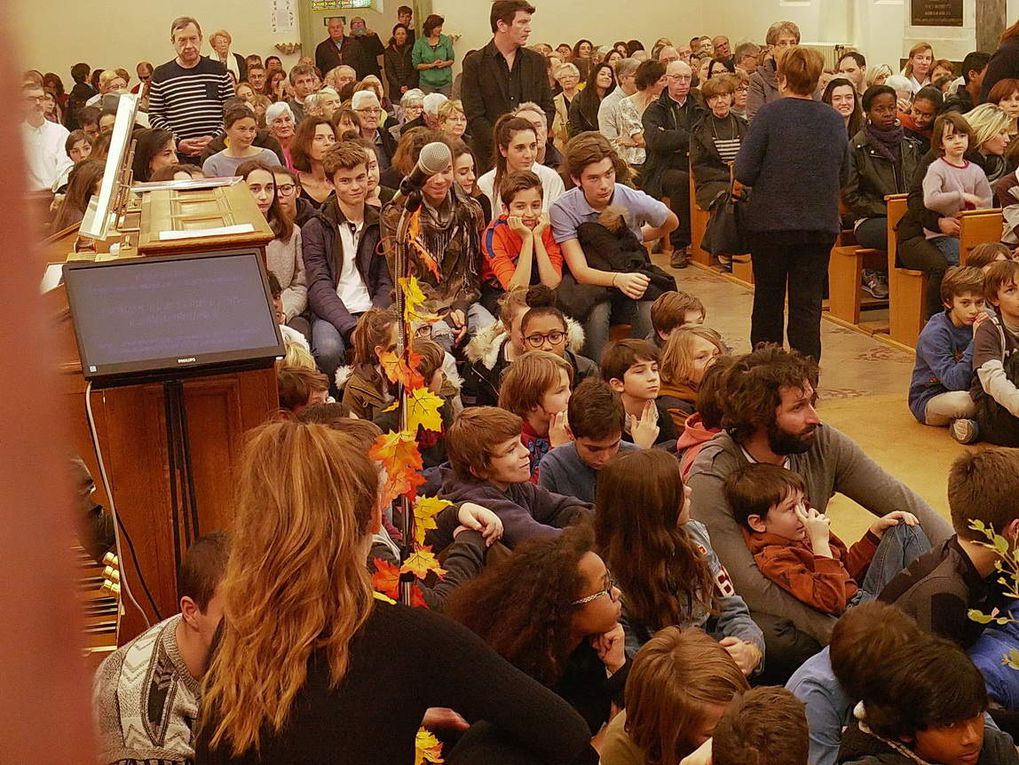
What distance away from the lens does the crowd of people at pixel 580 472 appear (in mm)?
1712

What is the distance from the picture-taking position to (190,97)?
8859 mm

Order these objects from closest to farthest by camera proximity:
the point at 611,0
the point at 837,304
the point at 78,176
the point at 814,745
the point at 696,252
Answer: the point at 814,745
the point at 78,176
the point at 837,304
the point at 696,252
the point at 611,0

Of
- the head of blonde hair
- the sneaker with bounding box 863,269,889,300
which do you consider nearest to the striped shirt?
the sneaker with bounding box 863,269,889,300

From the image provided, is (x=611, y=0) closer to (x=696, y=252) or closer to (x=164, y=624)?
(x=696, y=252)

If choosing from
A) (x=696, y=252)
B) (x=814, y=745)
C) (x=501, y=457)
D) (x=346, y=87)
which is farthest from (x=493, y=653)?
(x=346, y=87)

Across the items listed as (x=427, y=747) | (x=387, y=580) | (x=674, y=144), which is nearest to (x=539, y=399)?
(x=387, y=580)

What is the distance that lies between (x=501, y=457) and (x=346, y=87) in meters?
8.19

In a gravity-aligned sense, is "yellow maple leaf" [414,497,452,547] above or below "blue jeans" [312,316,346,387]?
above

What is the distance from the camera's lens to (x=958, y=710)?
2500 millimetres

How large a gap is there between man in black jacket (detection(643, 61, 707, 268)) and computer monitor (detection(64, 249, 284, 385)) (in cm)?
730

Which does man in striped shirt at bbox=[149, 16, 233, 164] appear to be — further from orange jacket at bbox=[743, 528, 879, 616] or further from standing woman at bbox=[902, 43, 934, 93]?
standing woman at bbox=[902, 43, 934, 93]

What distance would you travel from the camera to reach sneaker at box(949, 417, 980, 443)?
17.8 feet

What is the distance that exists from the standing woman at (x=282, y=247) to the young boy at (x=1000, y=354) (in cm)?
278

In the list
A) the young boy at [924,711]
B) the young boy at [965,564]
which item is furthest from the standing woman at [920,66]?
the young boy at [924,711]
